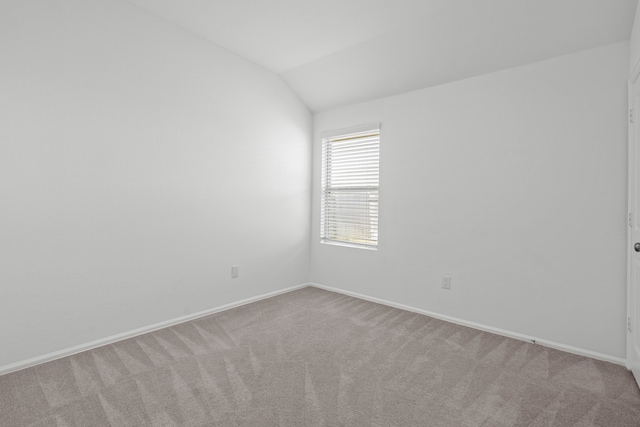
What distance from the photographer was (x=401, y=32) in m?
2.95

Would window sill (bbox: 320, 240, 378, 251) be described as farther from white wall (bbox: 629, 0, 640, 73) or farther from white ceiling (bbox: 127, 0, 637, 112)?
white wall (bbox: 629, 0, 640, 73)

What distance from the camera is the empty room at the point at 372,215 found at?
205cm

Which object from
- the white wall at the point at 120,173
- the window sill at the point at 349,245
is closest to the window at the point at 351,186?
the window sill at the point at 349,245

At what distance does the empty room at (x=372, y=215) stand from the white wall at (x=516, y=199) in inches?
0.7

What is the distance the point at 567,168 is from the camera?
263 centimetres

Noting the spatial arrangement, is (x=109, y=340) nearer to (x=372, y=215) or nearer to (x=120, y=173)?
(x=120, y=173)

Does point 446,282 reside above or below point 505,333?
above

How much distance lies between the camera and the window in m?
3.95

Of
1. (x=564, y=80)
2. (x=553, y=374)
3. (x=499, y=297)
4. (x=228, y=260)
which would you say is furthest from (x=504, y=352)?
(x=228, y=260)

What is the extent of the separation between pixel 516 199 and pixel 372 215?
1548 millimetres

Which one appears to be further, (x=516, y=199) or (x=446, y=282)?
(x=446, y=282)

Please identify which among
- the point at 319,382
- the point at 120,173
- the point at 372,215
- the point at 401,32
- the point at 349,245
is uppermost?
the point at 401,32

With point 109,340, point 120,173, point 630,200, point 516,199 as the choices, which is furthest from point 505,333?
point 120,173

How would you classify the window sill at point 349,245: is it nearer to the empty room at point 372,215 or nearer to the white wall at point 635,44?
the empty room at point 372,215
